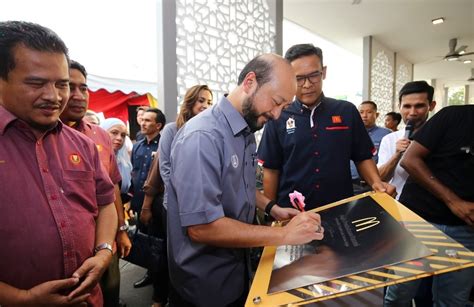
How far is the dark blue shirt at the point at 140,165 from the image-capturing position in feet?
10.7

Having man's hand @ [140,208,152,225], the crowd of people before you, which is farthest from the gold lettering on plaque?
man's hand @ [140,208,152,225]

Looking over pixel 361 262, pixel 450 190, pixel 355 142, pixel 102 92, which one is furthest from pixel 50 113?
pixel 102 92

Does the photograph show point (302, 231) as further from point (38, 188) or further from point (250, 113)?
point (38, 188)

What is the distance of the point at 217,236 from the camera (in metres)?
0.98

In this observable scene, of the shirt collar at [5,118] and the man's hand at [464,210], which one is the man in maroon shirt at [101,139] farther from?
the man's hand at [464,210]

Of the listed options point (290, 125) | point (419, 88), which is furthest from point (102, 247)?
point (419, 88)

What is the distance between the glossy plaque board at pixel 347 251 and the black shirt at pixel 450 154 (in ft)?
2.91

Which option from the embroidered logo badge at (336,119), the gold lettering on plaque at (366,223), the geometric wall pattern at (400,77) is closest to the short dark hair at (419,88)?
the embroidered logo badge at (336,119)

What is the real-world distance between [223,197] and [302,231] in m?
0.30

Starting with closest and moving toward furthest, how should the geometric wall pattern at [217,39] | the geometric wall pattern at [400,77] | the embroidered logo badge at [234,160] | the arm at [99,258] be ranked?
the arm at [99,258], the embroidered logo badge at [234,160], the geometric wall pattern at [217,39], the geometric wall pattern at [400,77]

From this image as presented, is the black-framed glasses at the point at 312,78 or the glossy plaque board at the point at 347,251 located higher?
the black-framed glasses at the point at 312,78

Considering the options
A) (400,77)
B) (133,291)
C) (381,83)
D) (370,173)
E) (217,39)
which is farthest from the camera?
(400,77)

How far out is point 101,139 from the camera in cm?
196

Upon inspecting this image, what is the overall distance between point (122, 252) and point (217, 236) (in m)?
0.88
